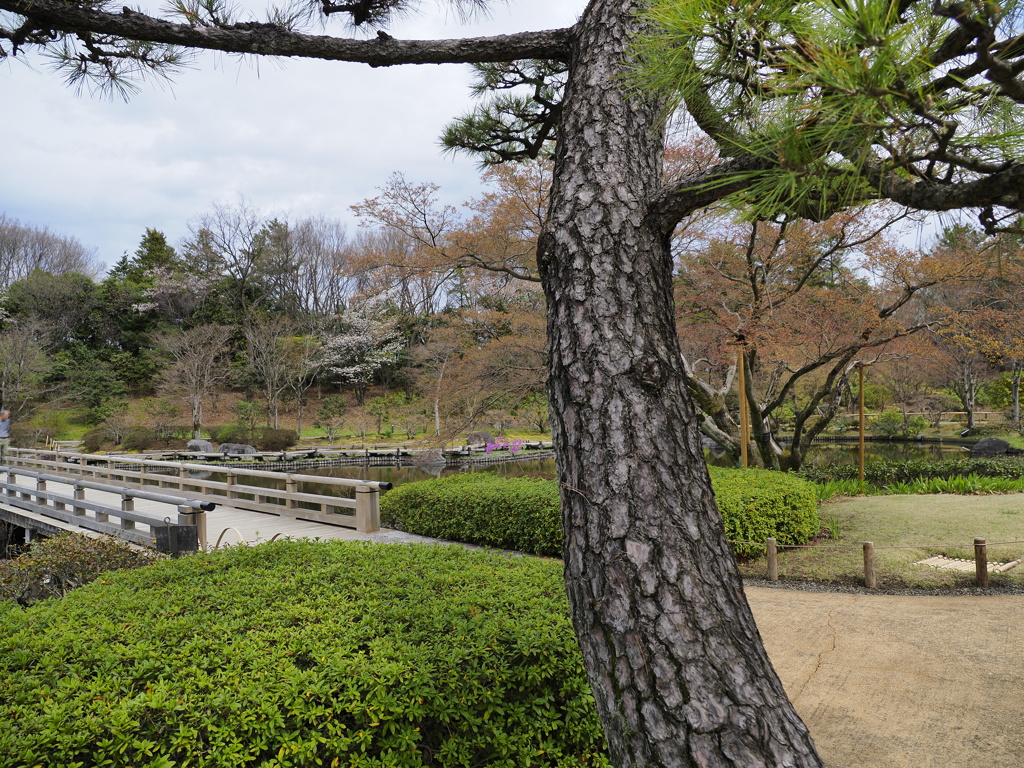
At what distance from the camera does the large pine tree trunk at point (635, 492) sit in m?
1.34

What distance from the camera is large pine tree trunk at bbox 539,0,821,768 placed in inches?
52.6

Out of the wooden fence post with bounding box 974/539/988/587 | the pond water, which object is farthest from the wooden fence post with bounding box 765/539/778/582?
the pond water

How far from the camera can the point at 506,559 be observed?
11.7 ft

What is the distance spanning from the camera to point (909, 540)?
20.6 feet

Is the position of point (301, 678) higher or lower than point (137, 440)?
lower

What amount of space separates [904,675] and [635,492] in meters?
2.89

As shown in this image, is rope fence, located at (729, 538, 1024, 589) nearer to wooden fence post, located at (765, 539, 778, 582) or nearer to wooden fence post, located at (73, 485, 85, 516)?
wooden fence post, located at (765, 539, 778, 582)

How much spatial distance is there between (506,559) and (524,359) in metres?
7.09

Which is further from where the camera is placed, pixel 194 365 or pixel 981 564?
pixel 194 365

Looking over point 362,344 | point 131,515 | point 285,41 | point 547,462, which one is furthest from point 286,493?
point 362,344

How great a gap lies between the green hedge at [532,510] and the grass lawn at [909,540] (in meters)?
0.33

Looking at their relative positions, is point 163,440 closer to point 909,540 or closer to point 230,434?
point 230,434

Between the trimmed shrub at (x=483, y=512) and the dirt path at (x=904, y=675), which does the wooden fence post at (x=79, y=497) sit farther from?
the dirt path at (x=904, y=675)

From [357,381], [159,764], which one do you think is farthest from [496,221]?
[357,381]
